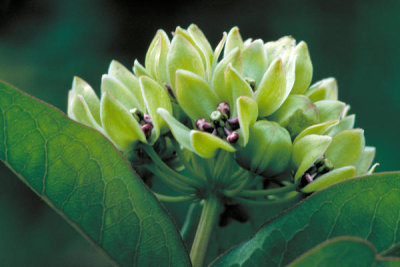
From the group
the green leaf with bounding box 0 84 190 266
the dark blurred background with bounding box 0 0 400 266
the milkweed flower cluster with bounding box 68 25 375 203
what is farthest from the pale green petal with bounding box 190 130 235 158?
the dark blurred background with bounding box 0 0 400 266

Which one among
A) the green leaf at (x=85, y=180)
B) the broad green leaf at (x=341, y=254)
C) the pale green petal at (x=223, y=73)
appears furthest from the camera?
the pale green petal at (x=223, y=73)

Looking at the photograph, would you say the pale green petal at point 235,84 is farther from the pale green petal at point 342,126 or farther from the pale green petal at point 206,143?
the pale green petal at point 342,126

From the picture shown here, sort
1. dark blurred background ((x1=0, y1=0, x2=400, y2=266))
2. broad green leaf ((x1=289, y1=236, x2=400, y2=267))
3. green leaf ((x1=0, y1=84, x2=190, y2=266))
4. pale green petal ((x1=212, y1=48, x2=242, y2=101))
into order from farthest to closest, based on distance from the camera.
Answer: dark blurred background ((x1=0, y1=0, x2=400, y2=266))
pale green petal ((x1=212, y1=48, x2=242, y2=101))
green leaf ((x1=0, y1=84, x2=190, y2=266))
broad green leaf ((x1=289, y1=236, x2=400, y2=267))

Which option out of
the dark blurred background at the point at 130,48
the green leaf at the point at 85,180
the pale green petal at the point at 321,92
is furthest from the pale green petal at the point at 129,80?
the dark blurred background at the point at 130,48

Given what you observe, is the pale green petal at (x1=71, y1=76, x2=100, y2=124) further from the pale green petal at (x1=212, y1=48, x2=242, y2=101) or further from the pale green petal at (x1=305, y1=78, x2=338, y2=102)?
the pale green petal at (x1=305, y1=78, x2=338, y2=102)

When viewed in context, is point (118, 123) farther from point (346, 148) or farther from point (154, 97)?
point (346, 148)

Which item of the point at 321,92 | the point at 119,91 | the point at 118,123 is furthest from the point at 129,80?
the point at 321,92

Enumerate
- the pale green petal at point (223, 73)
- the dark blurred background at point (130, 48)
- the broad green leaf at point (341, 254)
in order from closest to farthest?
the broad green leaf at point (341, 254) < the pale green petal at point (223, 73) < the dark blurred background at point (130, 48)
